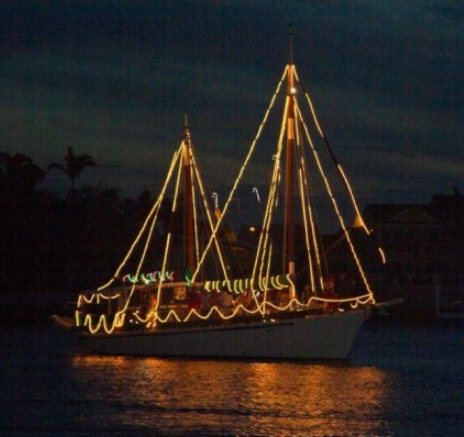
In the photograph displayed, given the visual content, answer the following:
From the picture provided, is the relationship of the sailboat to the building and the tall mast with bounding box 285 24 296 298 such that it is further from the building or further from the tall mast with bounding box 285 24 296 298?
the building

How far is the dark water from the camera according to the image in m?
31.7

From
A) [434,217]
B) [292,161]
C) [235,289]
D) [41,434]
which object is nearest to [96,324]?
[235,289]

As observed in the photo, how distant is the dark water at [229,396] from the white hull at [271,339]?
0.62 m

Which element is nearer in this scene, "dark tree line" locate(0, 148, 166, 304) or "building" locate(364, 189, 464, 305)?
"dark tree line" locate(0, 148, 166, 304)

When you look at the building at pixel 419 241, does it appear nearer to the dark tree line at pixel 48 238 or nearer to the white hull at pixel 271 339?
the dark tree line at pixel 48 238

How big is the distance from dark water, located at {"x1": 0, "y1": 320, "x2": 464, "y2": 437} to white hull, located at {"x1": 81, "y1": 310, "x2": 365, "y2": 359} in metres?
0.62

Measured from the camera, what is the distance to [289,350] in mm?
47344

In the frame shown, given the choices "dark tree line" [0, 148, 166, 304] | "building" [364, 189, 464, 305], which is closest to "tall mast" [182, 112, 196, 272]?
"dark tree line" [0, 148, 166, 304]

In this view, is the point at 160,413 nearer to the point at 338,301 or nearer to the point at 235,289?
the point at 338,301

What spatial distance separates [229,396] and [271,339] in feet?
30.0

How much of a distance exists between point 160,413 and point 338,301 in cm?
1373

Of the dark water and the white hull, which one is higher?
the white hull

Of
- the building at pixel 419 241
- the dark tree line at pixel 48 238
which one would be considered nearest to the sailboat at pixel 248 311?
the dark tree line at pixel 48 238

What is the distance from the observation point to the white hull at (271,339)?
47.1 m
